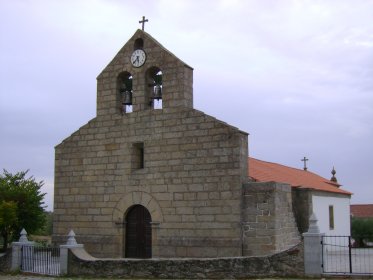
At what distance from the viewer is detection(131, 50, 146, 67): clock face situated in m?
19.0

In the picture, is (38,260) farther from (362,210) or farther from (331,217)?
(362,210)

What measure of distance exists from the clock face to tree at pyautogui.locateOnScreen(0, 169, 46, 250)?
9.39 m

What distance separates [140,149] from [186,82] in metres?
3.08

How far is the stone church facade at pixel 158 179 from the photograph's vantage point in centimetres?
1648

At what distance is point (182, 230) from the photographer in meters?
17.3

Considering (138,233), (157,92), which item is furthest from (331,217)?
(157,92)

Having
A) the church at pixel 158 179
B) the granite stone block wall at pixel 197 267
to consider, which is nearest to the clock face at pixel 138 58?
the church at pixel 158 179

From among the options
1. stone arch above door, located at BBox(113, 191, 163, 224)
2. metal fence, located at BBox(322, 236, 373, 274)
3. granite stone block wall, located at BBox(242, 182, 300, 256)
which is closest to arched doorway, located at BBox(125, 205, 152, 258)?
stone arch above door, located at BBox(113, 191, 163, 224)

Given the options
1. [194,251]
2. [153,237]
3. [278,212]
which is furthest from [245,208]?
[153,237]

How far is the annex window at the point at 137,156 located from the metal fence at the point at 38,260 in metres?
4.12

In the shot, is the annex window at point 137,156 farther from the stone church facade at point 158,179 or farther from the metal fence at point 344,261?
the metal fence at point 344,261

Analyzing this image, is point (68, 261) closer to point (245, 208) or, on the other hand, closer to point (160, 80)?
point (245, 208)

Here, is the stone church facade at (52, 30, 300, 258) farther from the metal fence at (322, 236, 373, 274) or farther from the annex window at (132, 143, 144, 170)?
the metal fence at (322, 236, 373, 274)

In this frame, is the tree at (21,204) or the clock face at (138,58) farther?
the tree at (21,204)
